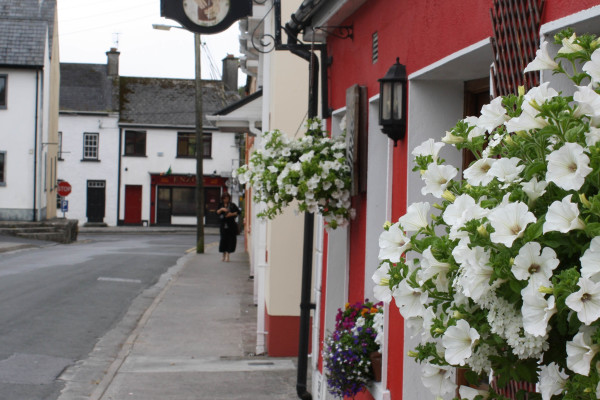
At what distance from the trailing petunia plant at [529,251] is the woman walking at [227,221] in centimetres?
1968

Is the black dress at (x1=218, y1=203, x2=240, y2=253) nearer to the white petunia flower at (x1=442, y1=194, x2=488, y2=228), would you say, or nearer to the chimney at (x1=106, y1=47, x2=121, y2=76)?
the white petunia flower at (x1=442, y1=194, x2=488, y2=228)

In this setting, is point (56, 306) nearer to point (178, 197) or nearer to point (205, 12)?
point (205, 12)

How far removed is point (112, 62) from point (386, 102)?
46649mm

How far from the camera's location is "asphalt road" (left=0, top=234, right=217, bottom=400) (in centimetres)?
839

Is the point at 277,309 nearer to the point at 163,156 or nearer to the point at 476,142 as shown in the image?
the point at 476,142

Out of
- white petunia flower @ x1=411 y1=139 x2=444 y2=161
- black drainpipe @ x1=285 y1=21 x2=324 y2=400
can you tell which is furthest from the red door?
white petunia flower @ x1=411 y1=139 x2=444 y2=161

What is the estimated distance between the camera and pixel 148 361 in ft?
30.7

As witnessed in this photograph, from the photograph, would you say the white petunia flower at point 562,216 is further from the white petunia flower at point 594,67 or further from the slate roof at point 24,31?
the slate roof at point 24,31

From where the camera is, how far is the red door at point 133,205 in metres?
47.2

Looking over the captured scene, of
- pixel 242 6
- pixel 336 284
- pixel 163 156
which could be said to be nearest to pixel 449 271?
pixel 336 284

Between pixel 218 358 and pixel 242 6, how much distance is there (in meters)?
4.07

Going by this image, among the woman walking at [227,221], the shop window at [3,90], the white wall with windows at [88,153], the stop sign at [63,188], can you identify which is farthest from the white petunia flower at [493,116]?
the white wall with windows at [88,153]

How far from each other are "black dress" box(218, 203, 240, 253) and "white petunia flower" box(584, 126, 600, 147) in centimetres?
2045

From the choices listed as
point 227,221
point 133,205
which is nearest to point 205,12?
point 227,221
